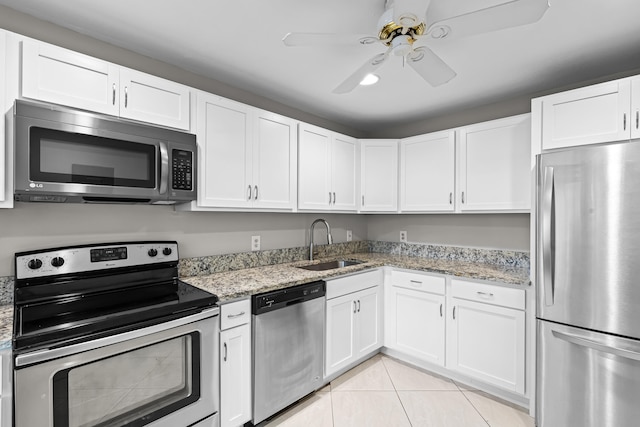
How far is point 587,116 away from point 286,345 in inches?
96.6

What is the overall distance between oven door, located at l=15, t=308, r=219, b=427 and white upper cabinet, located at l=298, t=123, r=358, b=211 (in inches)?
54.9

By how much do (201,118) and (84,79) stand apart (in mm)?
618

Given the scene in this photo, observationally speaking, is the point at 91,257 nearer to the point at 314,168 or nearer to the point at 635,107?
the point at 314,168

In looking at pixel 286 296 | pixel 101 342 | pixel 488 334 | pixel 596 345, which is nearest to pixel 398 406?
pixel 488 334

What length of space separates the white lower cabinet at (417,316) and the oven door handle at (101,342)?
1741 mm

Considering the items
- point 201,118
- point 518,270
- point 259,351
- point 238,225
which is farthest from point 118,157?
point 518,270

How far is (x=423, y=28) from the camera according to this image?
4.52 ft

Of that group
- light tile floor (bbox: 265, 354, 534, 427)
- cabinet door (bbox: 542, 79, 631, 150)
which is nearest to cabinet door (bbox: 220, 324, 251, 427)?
light tile floor (bbox: 265, 354, 534, 427)

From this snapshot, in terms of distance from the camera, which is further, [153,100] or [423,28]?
[153,100]

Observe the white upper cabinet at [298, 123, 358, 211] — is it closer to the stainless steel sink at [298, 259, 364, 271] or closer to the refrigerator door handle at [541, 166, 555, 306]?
the stainless steel sink at [298, 259, 364, 271]

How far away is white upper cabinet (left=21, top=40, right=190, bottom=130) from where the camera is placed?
1.45 m

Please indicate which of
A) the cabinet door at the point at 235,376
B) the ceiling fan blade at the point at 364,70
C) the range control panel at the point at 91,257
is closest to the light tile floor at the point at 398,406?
the cabinet door at the point at 235,376

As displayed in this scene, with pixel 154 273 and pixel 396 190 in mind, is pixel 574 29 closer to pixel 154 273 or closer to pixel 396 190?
pixel 396 190

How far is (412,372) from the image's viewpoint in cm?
268
